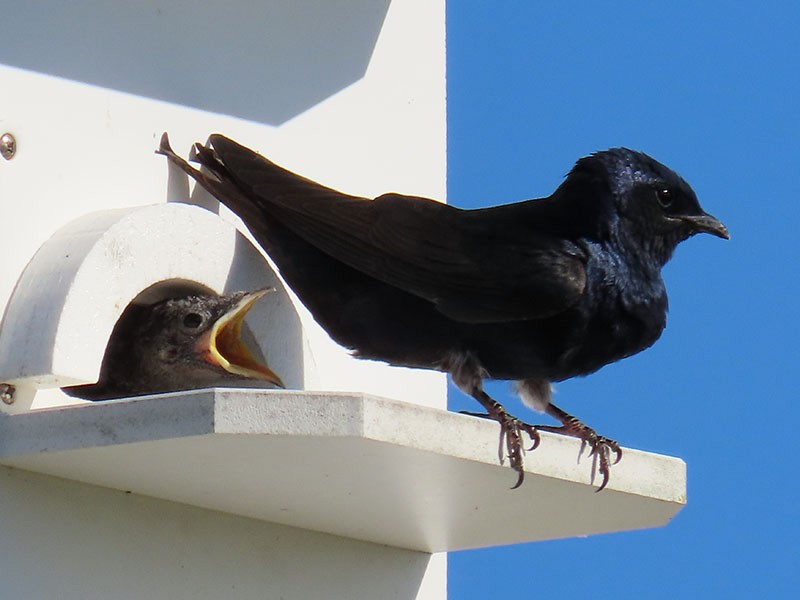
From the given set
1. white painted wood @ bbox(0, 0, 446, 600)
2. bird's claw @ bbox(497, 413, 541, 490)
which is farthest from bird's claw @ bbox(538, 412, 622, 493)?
white painted wood @ bbox(0, 0, 446, 600)

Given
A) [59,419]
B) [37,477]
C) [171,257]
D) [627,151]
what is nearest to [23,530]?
[37,477]

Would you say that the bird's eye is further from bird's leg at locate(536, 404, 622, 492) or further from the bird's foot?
the bird's foot

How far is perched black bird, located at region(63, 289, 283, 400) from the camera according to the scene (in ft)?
9.80

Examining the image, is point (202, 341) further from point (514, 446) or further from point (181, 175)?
point (514, 446)

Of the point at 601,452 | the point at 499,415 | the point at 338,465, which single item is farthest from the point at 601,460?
the point at 338,465

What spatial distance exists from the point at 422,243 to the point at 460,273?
9 centimetres

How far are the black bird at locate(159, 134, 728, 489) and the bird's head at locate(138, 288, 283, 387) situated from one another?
16 cm

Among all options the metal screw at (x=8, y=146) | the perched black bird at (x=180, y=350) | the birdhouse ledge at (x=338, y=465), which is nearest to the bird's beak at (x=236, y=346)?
the perched black bird at (x=180, y=350)

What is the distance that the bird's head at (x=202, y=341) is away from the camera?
2.97m

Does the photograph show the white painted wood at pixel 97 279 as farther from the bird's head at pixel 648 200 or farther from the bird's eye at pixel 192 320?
the bird's head at pixel 648 200

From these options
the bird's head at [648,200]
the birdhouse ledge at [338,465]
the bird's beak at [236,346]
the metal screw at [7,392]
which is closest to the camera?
the birdhouse ledge at [338,465]

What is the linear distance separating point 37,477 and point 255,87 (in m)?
0.90

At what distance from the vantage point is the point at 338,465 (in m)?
2.38

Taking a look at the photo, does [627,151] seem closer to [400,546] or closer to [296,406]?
[400,546]
